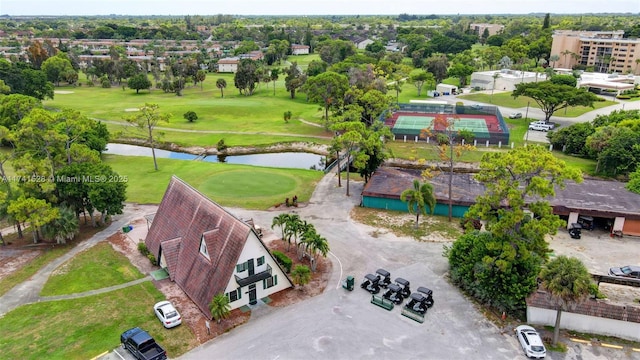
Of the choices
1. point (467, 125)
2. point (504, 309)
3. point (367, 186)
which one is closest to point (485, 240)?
point (504, 309)

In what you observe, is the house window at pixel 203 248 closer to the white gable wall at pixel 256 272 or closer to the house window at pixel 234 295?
the white gable wall at pixel 256 272

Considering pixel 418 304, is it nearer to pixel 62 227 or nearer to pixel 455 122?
pixel 62 227

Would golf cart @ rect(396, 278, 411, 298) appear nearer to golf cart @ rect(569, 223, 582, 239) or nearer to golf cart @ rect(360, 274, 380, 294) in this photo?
golf cart @ rect(360, 274, 380, 294)

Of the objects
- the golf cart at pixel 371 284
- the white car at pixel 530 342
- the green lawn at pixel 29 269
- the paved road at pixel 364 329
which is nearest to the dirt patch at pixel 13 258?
the green lawn at pixel 29 269

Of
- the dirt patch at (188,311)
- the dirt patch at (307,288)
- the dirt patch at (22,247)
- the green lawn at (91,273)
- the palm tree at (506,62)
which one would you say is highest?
the palm tree at (506,62)

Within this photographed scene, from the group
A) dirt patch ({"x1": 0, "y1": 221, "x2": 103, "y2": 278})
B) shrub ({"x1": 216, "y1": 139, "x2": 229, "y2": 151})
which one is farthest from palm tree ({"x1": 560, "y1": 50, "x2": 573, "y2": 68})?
dirt patch ({"x1": 0, "y1": 221, "x2": 103, "y2": 278})

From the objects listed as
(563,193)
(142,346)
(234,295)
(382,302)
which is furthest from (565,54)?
(142,346)

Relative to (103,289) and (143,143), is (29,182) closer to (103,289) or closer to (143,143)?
(103,289)
